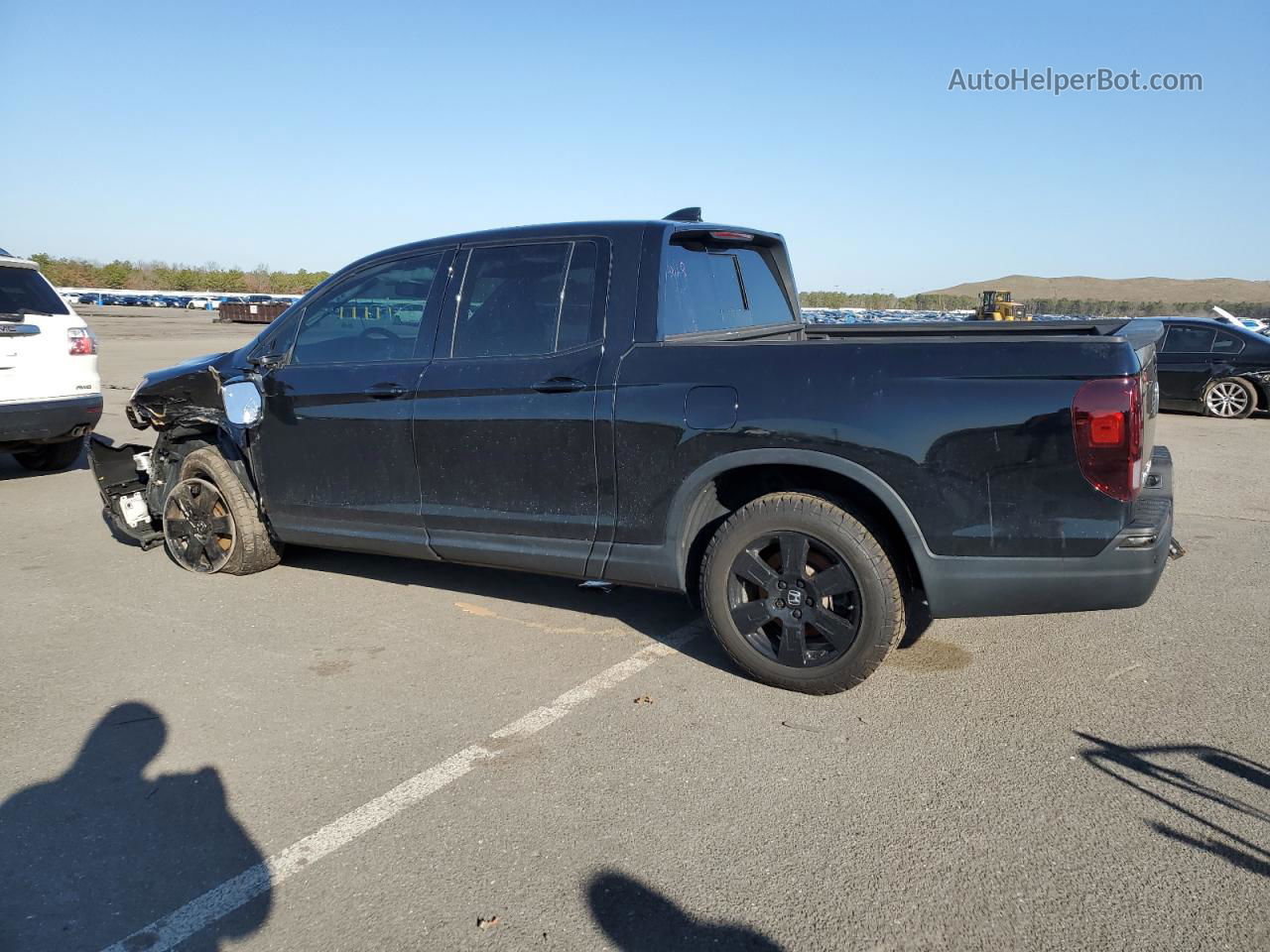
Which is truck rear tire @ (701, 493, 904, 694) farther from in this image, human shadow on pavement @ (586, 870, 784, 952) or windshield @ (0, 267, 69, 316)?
windshield @ (0, 267, 69, 316)

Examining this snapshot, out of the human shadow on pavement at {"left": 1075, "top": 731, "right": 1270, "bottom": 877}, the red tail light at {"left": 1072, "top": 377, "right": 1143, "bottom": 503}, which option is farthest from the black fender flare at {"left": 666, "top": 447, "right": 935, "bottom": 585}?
the human shadow on pavement at {"left": 1075, "top": 731, "right": 1270, "bottom": 877}

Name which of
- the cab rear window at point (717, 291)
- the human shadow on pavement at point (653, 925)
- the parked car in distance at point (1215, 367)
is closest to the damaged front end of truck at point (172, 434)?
the cab rear window at point (717, 291)

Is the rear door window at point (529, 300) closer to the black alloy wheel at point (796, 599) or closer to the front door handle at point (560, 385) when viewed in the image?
the front door handle at point (560, 385)

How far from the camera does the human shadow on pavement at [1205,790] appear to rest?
278 centimetres

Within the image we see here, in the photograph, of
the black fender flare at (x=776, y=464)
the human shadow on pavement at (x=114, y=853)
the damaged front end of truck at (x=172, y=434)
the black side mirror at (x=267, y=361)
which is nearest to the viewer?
the human shadow on pavement at (x=114, y=853)

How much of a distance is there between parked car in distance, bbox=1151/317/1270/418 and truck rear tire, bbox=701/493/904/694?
1196cm

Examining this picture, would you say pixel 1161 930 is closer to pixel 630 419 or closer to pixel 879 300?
pixel 630 419

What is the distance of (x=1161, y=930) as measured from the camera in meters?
2.40

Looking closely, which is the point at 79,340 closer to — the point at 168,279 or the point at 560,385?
the point at 560,385

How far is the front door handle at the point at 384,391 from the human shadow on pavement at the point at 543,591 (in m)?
1.18

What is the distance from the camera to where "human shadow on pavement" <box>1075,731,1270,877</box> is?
278 cm

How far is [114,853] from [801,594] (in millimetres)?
2567

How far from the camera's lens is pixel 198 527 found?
562 centimetres

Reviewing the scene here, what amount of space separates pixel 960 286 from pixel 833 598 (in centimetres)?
12132
